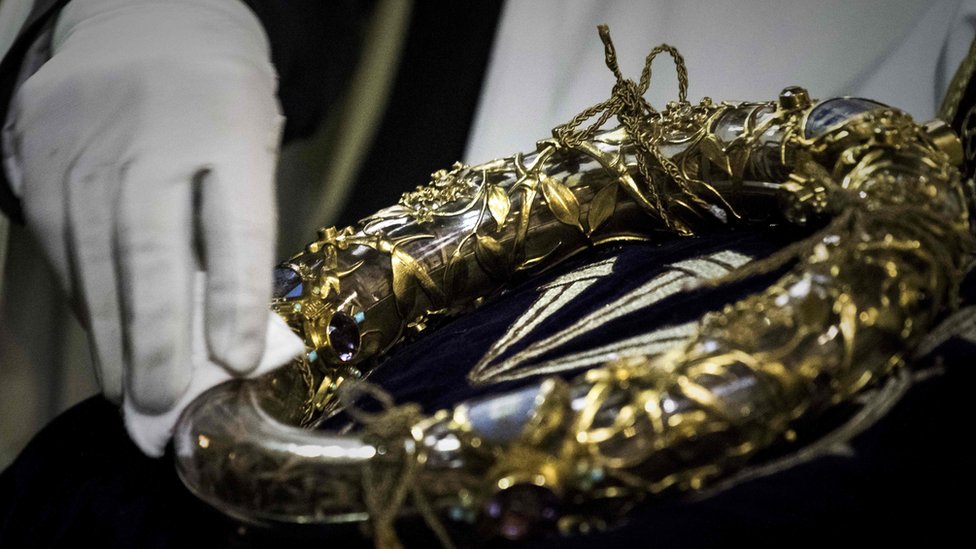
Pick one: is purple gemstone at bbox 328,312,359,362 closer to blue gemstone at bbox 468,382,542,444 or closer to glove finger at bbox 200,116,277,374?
glove finger at bbox 200,116,277,374

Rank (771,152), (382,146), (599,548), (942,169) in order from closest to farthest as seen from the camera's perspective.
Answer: (599,548) → (942,169) → (771,152) → (382,146)

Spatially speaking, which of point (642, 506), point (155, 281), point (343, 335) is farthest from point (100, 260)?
point (642, 506)

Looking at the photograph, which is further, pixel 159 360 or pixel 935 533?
pixel 159 360

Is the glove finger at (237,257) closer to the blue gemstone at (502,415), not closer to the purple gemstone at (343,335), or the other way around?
the purple gemstone at (343,335)

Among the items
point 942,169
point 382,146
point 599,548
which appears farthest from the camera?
point 382,146

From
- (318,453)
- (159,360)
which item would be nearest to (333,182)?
(159,360)

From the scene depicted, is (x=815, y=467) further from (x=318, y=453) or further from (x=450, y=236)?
(x=450, y=236)

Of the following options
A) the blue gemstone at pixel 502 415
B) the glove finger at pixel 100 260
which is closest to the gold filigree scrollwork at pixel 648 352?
the blue gemstone at pixel 502 415
